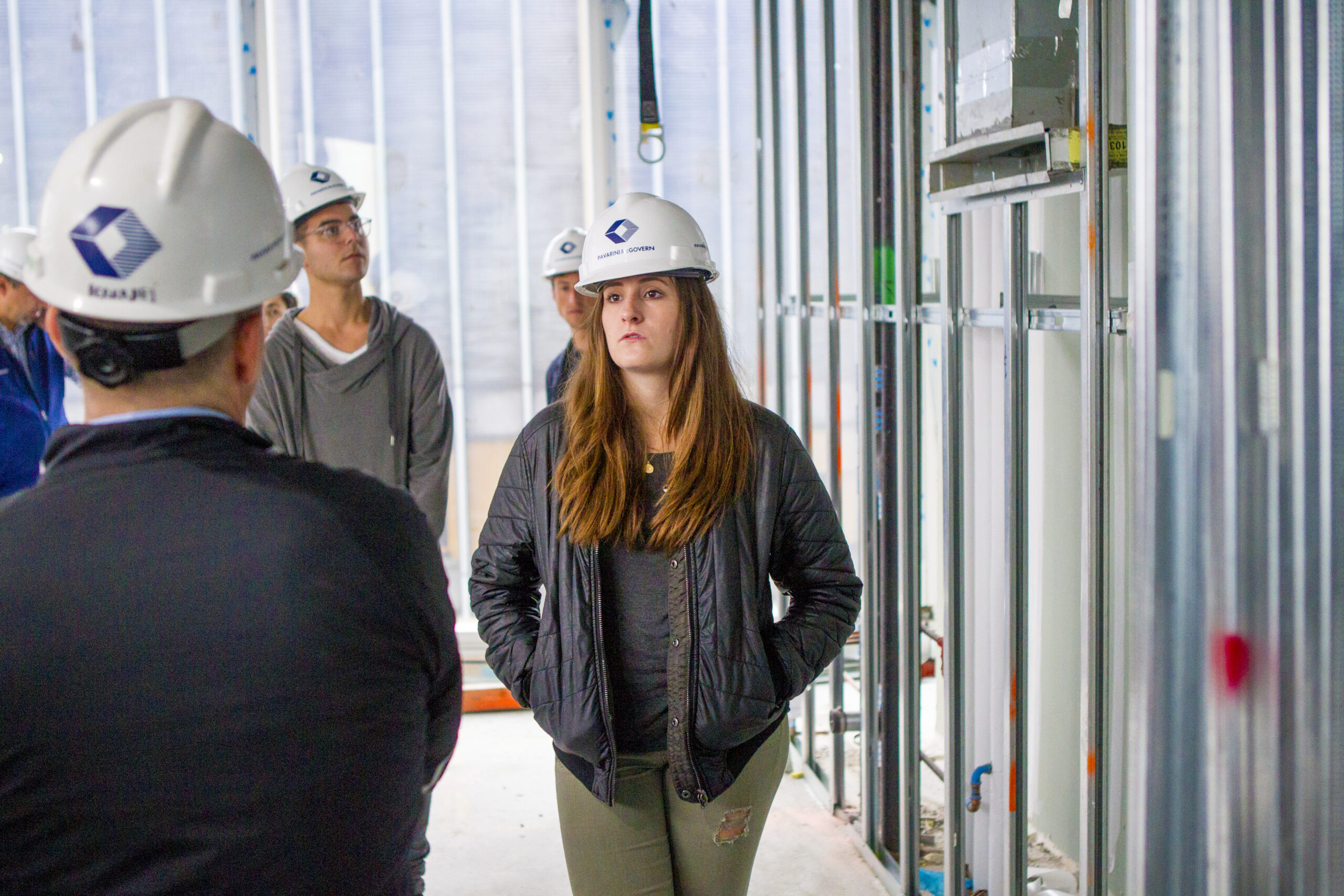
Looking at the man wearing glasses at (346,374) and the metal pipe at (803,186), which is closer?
the man wearing glasses at (346,374)

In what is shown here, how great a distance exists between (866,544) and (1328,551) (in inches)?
78.5

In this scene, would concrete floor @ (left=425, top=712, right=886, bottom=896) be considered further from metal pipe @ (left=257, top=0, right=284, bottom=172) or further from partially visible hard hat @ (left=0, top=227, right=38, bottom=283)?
metal pipe @ (left=257, top=0, right=284, bottom=172)

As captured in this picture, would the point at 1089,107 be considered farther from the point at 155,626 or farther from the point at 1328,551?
the point at 155,626

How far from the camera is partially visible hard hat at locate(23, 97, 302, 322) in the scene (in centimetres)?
97

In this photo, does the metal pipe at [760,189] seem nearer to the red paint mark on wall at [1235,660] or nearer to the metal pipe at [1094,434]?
the metal pipe at [1094,434]

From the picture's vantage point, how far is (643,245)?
6.32 ft

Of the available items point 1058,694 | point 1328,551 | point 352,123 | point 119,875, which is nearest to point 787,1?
point 352,123

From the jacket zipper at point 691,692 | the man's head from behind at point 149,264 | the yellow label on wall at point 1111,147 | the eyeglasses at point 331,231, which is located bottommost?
the jacket zipper at point 691,692

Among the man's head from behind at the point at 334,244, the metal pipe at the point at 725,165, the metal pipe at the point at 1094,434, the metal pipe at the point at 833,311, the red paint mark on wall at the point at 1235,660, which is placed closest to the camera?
the red paint mark on wall at the point at 1235,660

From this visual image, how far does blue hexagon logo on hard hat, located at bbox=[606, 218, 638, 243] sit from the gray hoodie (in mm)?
1042

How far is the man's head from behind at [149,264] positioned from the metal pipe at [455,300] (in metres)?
3.54

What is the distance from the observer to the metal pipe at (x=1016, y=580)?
7.15 ft

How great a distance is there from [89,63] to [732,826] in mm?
4115

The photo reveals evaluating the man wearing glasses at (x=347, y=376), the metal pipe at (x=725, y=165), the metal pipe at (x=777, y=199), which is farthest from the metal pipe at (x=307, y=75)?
the metal pipe at (x=777, y=199)
